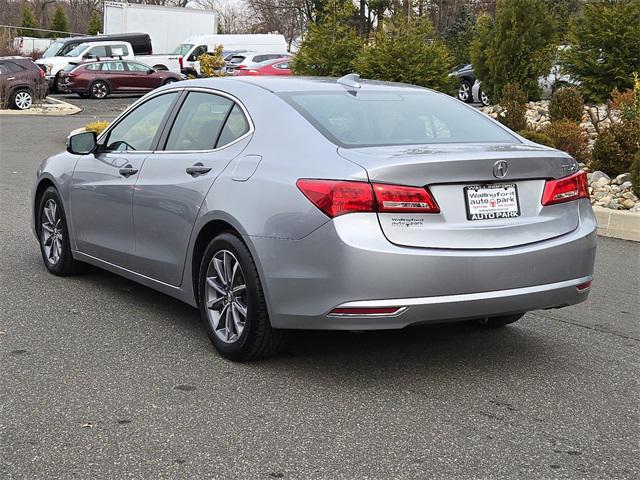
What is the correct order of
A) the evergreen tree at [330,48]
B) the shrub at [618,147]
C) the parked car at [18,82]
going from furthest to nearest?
1. the parked car at [18,82]
2. the evergreen tree at [330,48]
3. the shrub at [618,147]

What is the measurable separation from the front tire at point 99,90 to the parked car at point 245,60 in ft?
14.8

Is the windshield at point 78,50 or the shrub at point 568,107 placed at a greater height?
the shrub at point 568,107

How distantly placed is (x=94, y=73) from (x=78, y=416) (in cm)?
3219

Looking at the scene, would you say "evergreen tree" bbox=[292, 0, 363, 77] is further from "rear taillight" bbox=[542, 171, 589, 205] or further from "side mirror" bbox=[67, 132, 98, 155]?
"rear taillight" bbox=[542, 171, 589, 205]

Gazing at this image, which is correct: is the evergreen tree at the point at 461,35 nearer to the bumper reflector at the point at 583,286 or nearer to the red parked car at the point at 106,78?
the red parked car at the point at 106,78

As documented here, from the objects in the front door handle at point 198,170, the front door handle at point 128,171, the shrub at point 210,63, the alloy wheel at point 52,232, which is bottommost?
the alloy wheel at point 52,232

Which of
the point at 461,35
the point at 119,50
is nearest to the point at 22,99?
the point at 119,50

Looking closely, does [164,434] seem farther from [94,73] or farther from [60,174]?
[94,73]

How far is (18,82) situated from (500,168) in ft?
87.9

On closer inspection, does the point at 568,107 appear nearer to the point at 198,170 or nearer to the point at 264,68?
the point at 198,170

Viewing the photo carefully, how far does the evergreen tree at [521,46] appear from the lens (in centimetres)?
1836

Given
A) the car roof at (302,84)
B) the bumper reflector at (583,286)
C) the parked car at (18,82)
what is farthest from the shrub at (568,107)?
the parked car at (18,82)

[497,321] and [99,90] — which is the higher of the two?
[497,321]

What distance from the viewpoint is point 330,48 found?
21016 millimetres
